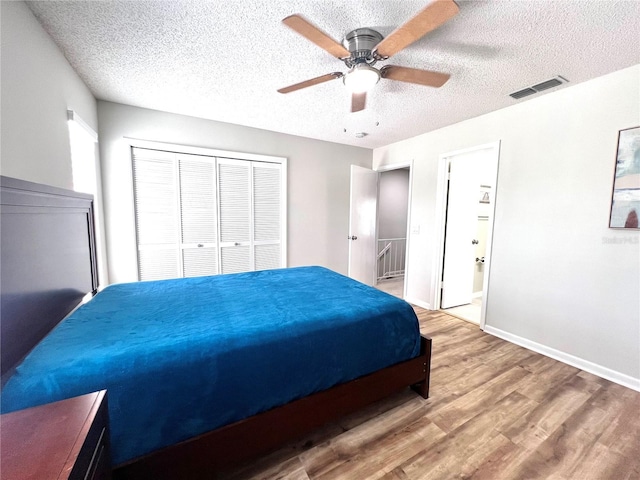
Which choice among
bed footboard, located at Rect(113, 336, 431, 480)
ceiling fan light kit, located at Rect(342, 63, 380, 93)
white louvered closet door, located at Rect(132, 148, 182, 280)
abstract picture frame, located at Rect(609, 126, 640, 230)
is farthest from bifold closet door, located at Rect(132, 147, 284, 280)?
abstract picture frame, located at Rect(609, 126, 640, 230)

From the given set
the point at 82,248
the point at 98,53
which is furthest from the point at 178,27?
the point at 82,248

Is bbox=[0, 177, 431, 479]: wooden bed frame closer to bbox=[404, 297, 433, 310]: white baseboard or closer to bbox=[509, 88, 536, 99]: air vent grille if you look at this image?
bbox=[404, 297, 433, 310]: white baseboard

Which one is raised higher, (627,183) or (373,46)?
(373,46)

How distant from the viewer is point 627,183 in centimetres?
196

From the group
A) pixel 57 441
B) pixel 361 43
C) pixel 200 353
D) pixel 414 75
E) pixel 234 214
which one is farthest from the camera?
pixel 234 214

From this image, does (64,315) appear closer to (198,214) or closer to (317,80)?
(198,214)

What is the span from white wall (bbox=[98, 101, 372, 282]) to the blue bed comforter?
127 centimetres

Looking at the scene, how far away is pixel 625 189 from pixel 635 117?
54 cm

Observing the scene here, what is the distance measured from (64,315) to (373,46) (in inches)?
99.8

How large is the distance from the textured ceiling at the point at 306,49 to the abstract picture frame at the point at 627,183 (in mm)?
557

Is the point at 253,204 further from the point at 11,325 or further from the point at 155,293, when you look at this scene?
the point at 11,325

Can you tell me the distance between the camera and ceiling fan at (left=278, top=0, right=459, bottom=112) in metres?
1.22

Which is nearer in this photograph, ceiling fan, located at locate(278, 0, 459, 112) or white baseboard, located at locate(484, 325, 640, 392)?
ceiling fan, located at locate(278, 0, 459, 112)

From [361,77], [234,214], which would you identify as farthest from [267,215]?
[361,77]
